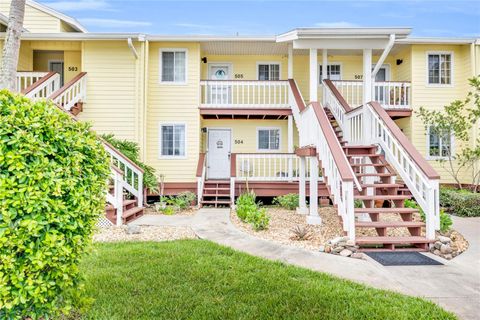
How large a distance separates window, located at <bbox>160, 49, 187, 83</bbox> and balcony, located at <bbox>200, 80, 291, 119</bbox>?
0.90m

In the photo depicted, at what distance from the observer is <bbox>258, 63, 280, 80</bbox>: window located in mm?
13531

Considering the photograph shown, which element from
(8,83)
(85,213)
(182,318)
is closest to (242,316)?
(182,318)

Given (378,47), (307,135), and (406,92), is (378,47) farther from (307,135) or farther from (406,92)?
(406,92)

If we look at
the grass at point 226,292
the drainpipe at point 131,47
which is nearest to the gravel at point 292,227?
the grass at point 226,292

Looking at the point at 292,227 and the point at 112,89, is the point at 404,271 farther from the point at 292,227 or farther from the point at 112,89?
the point at 112,89

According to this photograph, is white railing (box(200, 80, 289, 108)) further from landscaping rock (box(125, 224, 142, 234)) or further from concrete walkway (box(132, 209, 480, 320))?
concrete walkway (box(132, 209, 480, 320))

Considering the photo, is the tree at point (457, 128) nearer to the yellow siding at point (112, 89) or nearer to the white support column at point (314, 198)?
the white support column at point (314, 198)

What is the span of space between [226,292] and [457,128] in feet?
35.1

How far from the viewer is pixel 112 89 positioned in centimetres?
1196

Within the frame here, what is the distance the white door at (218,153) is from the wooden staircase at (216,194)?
1902 millimetres

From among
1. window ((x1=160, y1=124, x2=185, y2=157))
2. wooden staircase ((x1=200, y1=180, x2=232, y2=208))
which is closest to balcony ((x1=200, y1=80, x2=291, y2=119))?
window ((x1=160, y1=124, x2=185, y2=157))

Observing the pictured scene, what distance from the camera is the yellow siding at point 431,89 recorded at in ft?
40.9

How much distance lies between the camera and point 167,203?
11.1m

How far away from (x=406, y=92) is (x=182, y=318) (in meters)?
12.7
